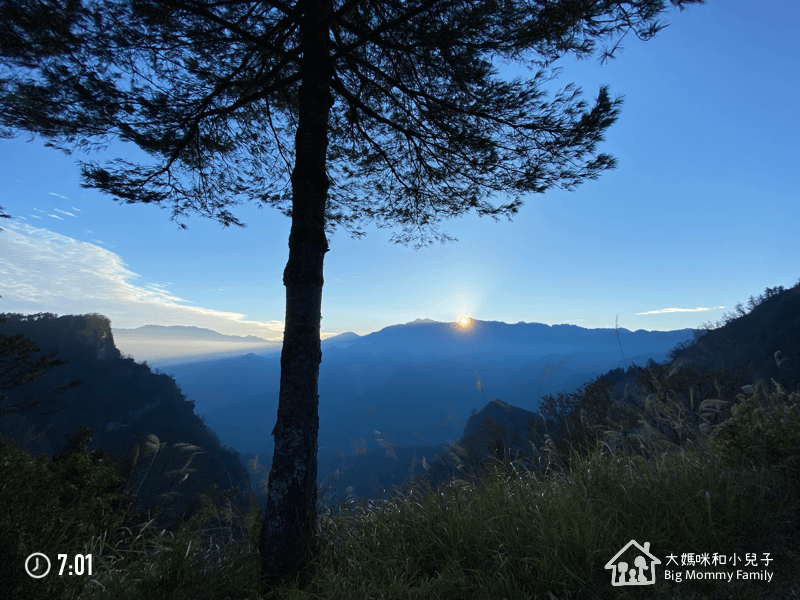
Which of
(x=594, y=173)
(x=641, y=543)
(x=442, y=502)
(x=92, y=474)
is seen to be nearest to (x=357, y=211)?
(x=594, y=173)

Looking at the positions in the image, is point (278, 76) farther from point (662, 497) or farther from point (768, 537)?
point (768, 537)

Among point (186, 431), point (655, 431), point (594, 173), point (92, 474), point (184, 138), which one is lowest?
point (186, 431)

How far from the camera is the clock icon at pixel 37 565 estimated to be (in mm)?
1765

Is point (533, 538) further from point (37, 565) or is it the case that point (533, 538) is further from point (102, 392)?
point (102, 392)

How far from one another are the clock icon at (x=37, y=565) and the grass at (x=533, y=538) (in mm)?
89

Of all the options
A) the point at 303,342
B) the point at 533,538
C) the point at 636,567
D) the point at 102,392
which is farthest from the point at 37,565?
the point at 102,392

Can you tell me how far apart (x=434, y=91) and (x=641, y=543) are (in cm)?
435

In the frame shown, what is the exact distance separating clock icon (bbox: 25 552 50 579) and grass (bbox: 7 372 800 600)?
9cm

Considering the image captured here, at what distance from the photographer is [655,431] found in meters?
3.52

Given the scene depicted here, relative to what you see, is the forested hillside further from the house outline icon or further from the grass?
the house outline icon

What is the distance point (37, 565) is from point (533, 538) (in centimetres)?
268

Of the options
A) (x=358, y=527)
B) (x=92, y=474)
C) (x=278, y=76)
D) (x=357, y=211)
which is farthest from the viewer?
(x=357, y=211)

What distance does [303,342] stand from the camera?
296 centimetres

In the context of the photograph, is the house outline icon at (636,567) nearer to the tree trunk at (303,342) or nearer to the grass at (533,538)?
the grass at (533,538)
